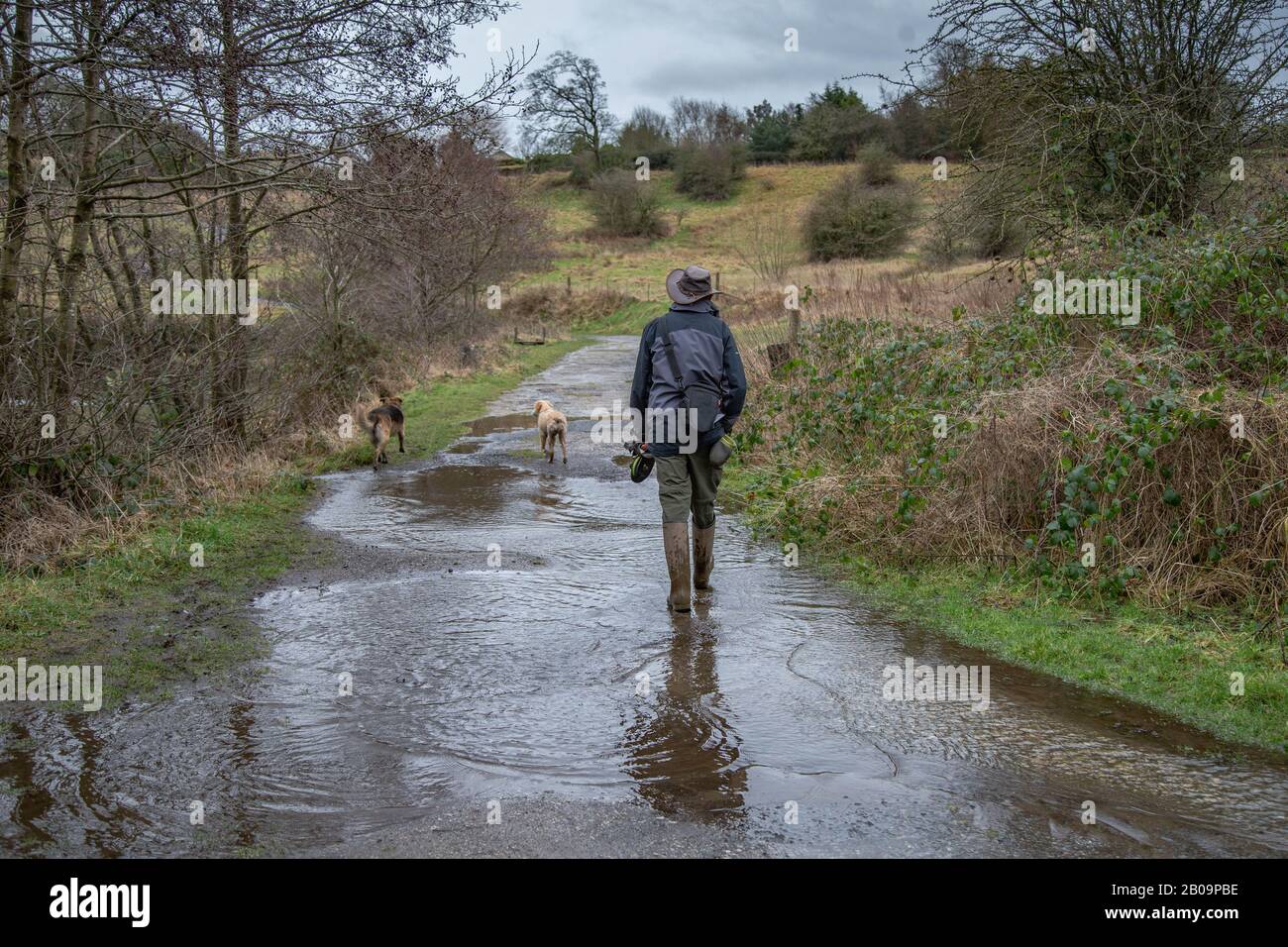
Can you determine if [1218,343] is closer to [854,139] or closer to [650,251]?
[650,251]

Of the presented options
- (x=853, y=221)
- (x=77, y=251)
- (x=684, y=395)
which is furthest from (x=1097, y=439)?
(x=853, y=221)

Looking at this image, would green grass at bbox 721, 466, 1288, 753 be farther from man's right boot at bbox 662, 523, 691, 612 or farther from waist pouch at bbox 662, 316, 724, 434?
waist pouch at bbox 662, 316, 724, 434

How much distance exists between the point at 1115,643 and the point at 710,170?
219ft

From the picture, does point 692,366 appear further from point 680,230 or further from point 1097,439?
point 680,230

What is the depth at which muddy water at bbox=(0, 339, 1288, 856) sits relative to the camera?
4.34 metres

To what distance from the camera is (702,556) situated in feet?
27.0

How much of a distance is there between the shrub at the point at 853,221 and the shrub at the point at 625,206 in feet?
62.9

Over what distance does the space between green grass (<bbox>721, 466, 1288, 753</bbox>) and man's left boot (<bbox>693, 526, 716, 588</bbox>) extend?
127cm

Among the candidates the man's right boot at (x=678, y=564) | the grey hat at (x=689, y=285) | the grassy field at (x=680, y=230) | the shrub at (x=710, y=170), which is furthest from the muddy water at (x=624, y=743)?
the shrub at (x=710, y=170)

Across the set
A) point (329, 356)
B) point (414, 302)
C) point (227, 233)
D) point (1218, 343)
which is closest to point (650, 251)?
point (414, 302)

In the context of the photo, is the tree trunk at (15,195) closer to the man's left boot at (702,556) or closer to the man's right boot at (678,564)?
the man's right boot at (678,564)

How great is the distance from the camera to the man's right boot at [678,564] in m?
7.61

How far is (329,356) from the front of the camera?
66.6 ft

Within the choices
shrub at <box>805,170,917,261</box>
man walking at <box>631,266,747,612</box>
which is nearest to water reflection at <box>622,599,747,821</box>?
man walking at <box>631,266,747,612</box>
